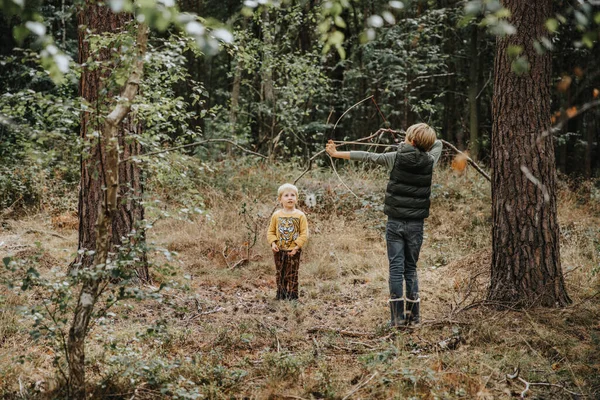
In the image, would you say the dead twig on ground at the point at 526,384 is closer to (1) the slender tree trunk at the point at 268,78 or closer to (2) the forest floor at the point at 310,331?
(2) the forest floor at the point at 310,331

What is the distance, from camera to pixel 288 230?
5.85 meters

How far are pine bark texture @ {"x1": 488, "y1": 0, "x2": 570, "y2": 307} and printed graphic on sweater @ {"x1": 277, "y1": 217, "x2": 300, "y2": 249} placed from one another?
2351 mm

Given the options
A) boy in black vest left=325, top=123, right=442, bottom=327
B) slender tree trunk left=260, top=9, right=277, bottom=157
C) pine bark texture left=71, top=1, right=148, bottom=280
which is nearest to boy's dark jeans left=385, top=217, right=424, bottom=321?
boy in black vest left=325, top=123, right=442, bottom=327

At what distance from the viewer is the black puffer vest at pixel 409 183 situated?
4.60m

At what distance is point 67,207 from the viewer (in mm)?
9852

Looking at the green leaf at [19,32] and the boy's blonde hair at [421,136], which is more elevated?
the boy's blonde hair at [421,136]

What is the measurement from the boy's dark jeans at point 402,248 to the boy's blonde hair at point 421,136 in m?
0.74

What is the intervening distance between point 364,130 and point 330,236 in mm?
11574

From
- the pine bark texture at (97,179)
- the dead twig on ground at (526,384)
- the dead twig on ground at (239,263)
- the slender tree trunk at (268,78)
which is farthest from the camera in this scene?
the slender tree trunk at (268,78)

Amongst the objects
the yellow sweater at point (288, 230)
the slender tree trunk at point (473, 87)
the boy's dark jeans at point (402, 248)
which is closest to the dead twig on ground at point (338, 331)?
the boy's dark jeans at point (402, 248)

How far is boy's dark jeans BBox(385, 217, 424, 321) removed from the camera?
185 inches

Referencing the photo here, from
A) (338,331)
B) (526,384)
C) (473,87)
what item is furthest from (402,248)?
(473,87)

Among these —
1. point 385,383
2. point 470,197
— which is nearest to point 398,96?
point 470,197

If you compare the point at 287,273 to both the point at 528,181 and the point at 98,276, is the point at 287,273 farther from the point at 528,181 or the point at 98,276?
the point at 98,276
